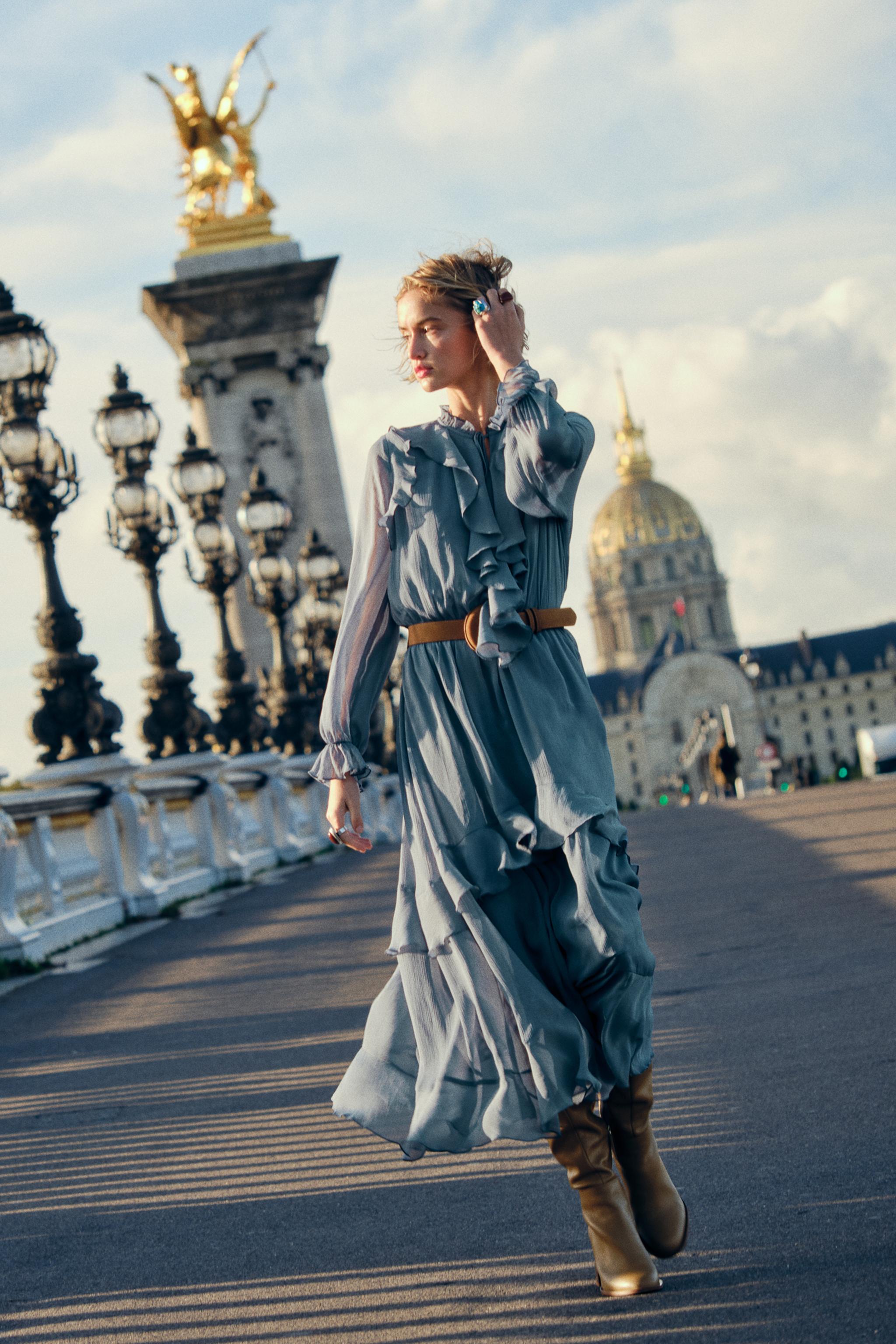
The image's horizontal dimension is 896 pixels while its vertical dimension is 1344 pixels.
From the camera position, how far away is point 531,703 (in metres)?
3.97

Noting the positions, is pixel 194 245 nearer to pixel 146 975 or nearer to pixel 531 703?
pixel 146 975

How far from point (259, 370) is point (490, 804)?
47119mm

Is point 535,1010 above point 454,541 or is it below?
below

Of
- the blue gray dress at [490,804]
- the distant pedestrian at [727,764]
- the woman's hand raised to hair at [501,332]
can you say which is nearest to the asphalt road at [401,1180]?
the blue gray dress at [490,804]

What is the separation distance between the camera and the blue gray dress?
12.6ft

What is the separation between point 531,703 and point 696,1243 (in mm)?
1187

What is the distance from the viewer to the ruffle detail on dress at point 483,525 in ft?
13.1

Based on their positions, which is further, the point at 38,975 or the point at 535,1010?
the point at 38,975

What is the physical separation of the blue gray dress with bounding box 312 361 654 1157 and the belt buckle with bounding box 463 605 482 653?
33 millimetres

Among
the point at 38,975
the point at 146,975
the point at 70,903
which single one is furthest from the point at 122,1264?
the point at 70,903

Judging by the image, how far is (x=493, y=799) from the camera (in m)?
3.97

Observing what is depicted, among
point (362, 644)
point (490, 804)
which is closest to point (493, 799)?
point (490, 804)

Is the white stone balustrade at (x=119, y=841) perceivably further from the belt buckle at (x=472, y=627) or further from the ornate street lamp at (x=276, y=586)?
the belt buckle at (x=472, y=627)

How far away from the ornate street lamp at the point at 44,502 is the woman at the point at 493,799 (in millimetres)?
10455
